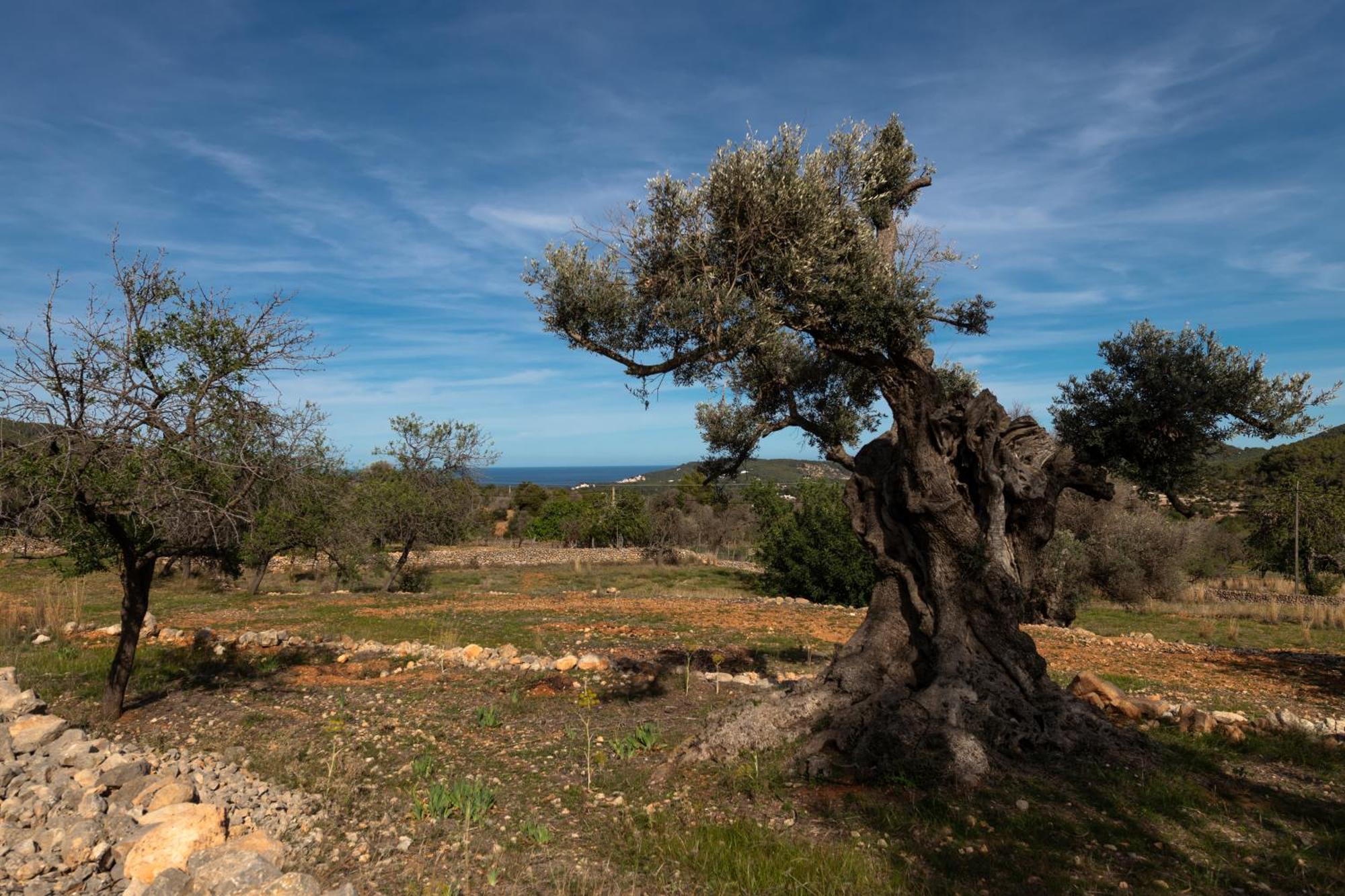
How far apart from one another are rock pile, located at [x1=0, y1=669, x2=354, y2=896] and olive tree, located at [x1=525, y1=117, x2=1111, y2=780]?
4170 millimetres

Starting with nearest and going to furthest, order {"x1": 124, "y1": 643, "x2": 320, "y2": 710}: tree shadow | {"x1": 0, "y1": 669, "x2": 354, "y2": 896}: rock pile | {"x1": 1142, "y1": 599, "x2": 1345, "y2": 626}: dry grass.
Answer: {"x1": 0, "y1": 669, "x2": 354, "y2": 896}: rock pile, {"x1": 124, "y1": 643, "x2": 320, "y2": 710}: tree shadow, {"x1": 1142, "y1": 599, "x2": 1345, "y2": 626}: dry grass

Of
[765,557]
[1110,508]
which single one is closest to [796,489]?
[765,557]

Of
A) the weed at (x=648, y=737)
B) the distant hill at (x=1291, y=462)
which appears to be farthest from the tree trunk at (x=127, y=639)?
the distant hill at (x=1291, y=462)

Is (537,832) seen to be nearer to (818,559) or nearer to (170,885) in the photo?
(170,885)

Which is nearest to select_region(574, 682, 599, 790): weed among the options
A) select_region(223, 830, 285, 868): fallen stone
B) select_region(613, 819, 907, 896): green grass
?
select_region(613, 819, 907, 896): green grass

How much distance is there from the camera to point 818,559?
29891mm

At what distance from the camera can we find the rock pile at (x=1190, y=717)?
9.66m

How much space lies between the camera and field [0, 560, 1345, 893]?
5.88 m

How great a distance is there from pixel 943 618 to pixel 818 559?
69.2 ft

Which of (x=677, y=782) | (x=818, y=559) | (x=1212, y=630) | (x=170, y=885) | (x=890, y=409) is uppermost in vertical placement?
(x=890, y=409)

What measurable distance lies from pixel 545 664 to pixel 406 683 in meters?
2.32

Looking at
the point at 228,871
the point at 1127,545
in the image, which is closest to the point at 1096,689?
the point at 228,871

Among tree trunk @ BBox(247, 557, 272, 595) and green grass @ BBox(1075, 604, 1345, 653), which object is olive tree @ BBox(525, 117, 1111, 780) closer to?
green grass @ BBox(1075, 604, 1345, 653)

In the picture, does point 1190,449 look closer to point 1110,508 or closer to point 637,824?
point 637,824
